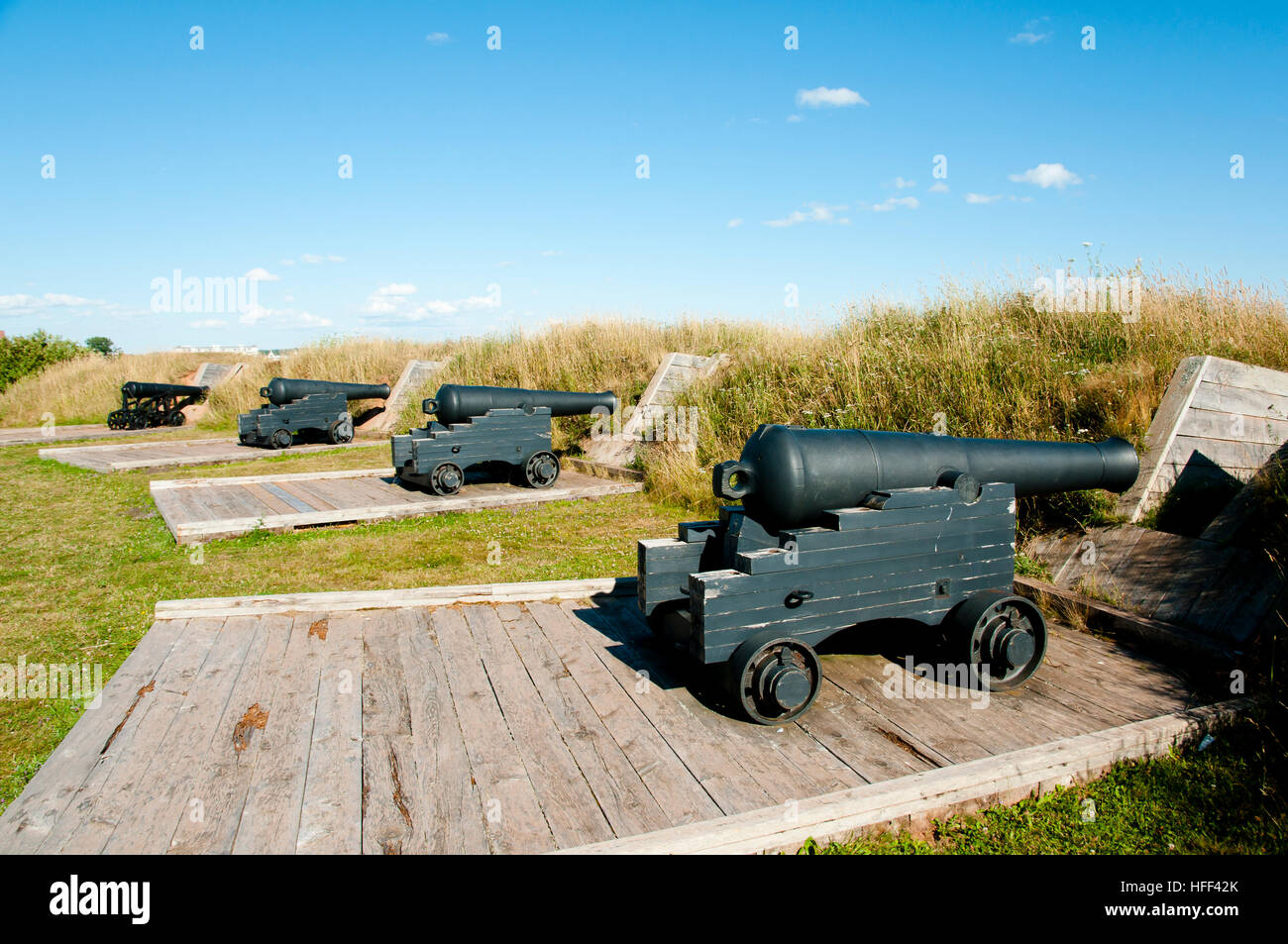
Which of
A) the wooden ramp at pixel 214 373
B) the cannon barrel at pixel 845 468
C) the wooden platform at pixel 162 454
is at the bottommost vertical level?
the wooden platform at pixel 162 454

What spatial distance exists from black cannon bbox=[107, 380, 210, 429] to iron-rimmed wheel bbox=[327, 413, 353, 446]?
20.0ft

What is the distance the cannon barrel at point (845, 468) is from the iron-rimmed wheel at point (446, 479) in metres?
5.53

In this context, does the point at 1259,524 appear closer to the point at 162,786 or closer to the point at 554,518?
the point at 162,786

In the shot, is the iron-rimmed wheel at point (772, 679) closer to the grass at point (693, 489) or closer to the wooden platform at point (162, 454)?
the grass at point (693, 489)

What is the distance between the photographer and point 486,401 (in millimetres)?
8391

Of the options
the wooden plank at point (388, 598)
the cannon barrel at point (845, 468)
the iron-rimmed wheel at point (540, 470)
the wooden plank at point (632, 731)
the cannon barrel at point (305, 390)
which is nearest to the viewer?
the wooden plank at point (632, 731)

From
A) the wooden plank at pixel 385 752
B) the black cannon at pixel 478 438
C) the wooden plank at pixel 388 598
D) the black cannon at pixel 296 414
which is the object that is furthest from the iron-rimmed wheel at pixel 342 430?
the wooden plank at pixel 385 752

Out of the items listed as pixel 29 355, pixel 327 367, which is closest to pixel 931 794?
pixel 327 367

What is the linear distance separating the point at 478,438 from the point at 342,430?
660 centimetres

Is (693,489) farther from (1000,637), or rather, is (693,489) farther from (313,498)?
(1000,637)

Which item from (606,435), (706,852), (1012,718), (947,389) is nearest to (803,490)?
(1012,718)

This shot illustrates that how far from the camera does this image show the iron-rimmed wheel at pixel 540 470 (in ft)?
28.3

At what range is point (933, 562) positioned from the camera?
3193 mm

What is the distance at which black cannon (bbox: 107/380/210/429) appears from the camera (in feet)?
56.3
